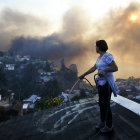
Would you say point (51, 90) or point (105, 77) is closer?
point (105, 77)

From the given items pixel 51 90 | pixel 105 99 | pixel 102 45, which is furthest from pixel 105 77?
pixel 51 90

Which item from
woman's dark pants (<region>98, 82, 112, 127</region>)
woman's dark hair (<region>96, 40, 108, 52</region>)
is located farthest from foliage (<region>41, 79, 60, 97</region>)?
woman's dark hair (<region>96, 40, 108, 52</region>)

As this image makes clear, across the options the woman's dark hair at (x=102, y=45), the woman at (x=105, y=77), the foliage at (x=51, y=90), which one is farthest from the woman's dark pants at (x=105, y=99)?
the foliage at (x=51, y=90)

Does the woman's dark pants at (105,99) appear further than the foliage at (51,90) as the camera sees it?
No

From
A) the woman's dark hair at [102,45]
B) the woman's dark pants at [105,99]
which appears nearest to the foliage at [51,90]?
the woman's dark pants at [105,99]

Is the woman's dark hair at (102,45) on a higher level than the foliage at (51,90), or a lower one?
higher

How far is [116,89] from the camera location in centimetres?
220

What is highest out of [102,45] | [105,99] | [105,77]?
[102,45]

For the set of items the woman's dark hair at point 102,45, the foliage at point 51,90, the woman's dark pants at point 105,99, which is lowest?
the foliage at point 51,90

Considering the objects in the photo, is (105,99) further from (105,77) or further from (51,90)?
(51,90)

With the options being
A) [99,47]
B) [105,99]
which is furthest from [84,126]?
[99,47]

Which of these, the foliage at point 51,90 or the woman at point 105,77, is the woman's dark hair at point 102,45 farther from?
the foliage at point 51,90

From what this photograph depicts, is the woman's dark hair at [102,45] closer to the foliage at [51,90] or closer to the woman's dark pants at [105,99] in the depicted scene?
the woman's dark pants at [105,99]

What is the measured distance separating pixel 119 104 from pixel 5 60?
333 feet
